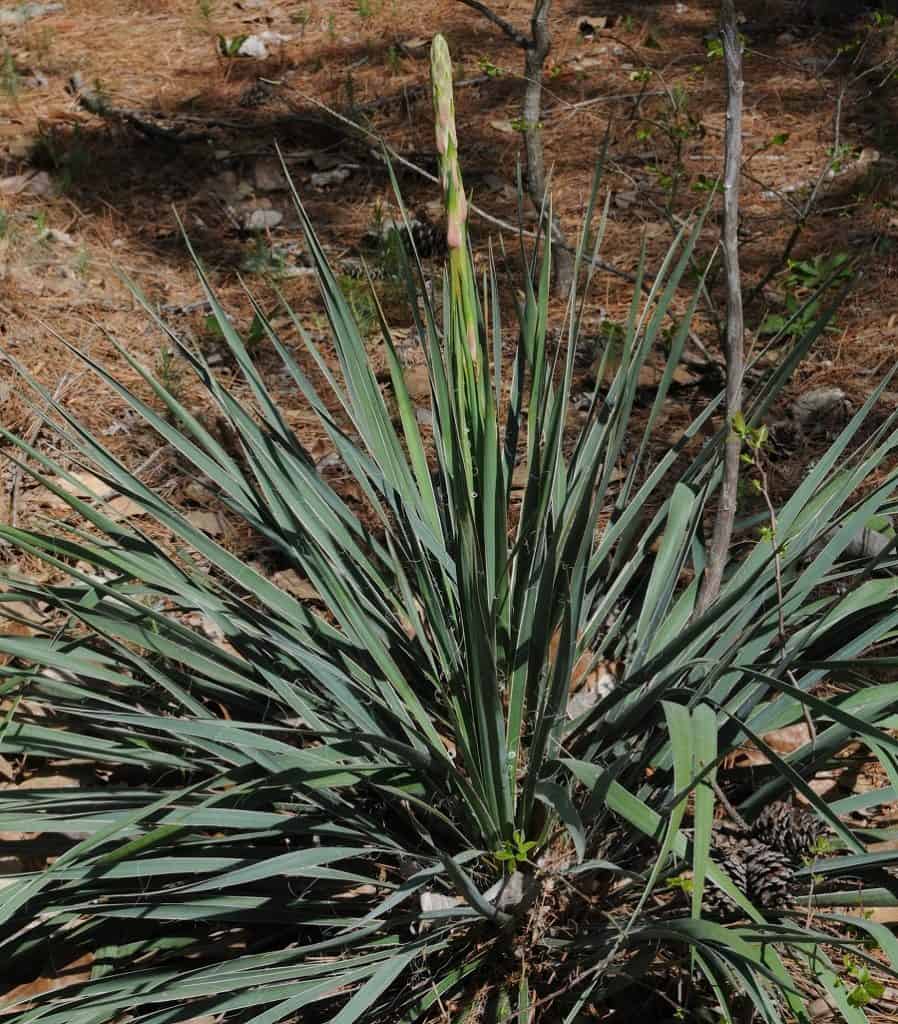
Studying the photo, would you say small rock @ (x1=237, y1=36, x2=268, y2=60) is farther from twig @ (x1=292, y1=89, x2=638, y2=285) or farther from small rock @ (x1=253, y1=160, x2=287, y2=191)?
twig @ (x1=292, y1=89, x2=638, y2=285)

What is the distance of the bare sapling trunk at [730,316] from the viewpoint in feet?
6.03

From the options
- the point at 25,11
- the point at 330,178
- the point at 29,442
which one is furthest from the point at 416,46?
the point at 29,442

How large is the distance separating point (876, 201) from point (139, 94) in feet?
10.4

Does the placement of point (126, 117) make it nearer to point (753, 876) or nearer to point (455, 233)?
point (455, 233)

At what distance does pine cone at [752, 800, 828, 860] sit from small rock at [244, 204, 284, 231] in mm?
3022

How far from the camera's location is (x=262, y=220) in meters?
4.07

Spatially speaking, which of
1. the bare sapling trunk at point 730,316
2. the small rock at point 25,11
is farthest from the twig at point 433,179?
the small rock at point 25,11

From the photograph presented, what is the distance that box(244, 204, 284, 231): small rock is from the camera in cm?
404

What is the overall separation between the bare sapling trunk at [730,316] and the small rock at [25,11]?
4.77 meters

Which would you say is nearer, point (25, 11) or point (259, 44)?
point (259, 44)

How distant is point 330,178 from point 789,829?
3.43m

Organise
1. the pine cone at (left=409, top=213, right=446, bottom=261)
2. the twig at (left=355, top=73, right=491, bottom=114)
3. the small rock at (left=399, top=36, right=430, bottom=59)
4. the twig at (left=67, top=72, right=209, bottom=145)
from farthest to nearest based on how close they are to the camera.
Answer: the small rock at (left=399, top=36, right=430, bottom=59) → the twig at (left=355, top=73, right=491, bottom=114) → the twig at (left=67, top=72, right=209, bottom=145) → the pine cone at (left=409, top=213, right=446, bottom=261)

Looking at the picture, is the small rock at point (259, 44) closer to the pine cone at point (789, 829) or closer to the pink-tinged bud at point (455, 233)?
the pink-tinged bud at point (455, 233)

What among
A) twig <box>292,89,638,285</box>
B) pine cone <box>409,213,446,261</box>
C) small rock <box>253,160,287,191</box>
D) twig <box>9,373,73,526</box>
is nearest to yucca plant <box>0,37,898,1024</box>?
twig <box>292,89,638,285</box>
